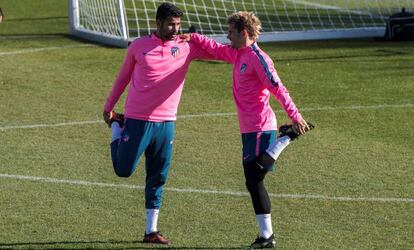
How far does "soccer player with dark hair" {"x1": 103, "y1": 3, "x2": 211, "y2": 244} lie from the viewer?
9.34m

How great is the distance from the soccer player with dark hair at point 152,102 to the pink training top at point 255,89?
21.1 inches

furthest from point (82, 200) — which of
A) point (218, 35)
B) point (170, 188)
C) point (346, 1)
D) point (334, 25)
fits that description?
point (346, 1)

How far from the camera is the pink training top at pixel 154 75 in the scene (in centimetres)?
934

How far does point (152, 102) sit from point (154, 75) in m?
0.22

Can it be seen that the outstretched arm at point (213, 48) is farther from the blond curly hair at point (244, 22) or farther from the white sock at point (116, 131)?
the white sock at point (116, 131)

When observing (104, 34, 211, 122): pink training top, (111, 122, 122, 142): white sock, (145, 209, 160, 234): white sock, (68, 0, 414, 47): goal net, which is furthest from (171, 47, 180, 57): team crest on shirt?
(68, 0, 414, 47): goal net

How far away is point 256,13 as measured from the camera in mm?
23188

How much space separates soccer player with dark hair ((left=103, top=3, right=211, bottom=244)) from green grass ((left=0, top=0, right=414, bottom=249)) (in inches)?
22.7

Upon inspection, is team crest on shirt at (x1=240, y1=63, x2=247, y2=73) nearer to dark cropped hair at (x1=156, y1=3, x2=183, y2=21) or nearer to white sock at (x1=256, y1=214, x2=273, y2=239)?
dark cropped hair at (x1=156, y1=3, x2=183, y2=21)

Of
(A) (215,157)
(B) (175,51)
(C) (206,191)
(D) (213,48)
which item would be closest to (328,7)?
(A) (215,157)

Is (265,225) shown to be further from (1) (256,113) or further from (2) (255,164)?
(1) (256,113)

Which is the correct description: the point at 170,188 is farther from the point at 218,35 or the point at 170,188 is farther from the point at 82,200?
the point at 218,35

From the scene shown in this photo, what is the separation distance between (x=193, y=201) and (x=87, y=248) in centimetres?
178

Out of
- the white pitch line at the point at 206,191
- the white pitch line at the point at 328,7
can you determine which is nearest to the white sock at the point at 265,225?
the white pitch line at the point at 206,191
